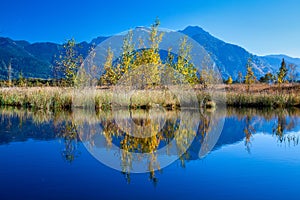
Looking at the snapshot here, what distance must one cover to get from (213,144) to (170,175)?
7.88 feet

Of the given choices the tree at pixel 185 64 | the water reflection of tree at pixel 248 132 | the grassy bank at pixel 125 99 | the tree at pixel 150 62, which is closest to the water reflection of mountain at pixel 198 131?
the water reflection of tree at pixel 248 132

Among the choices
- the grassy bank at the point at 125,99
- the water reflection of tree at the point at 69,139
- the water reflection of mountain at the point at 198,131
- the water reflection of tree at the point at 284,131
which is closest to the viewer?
the water reflection of tree at the point at 69,139

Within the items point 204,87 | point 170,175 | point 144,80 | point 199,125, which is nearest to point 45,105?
point 144,80

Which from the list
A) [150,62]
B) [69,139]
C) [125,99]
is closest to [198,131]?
[69,139]

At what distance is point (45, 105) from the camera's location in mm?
13281

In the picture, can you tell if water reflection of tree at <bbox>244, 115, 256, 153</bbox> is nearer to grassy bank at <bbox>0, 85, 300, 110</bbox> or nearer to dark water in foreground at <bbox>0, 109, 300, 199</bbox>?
dark water in foreground at <bbox>0, 109, 300, 199</bbox>

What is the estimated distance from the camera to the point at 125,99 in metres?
13.6

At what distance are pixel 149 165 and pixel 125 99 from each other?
9.13 m

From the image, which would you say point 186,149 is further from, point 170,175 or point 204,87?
point 204,87

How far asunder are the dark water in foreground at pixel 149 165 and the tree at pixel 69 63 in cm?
968

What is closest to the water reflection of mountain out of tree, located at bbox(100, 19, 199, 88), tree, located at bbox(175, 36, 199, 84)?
tree, located at bbox(100, 19, 199, 88)

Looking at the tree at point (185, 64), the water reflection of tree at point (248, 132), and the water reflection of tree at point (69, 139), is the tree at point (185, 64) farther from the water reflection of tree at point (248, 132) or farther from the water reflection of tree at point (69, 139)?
the water reflection of tree at point (69, 139)

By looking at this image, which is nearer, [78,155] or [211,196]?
A: [211,196]

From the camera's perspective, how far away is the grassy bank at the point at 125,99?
43.9ft
